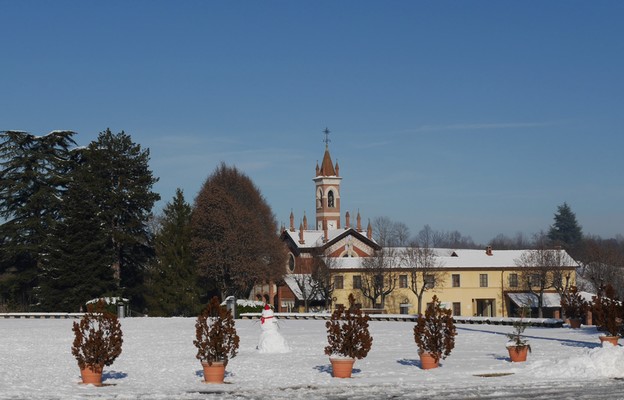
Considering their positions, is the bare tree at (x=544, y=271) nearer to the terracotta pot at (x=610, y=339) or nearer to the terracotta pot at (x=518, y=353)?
the terracotta pot at (x=610, y=339)

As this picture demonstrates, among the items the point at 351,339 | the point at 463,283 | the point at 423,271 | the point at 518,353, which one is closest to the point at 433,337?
the point at 351,339

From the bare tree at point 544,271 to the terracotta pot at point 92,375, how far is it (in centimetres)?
6428

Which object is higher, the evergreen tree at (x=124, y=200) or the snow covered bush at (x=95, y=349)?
the evergreen tree at (x=124, y=200)

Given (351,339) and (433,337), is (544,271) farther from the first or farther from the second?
(351,339)

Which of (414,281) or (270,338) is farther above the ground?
(414,281)

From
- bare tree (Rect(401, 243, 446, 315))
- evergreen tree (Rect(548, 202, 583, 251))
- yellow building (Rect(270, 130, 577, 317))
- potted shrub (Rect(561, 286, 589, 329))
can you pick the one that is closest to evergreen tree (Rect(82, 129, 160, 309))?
yellow building (Rect(270, 130, 577, 317))

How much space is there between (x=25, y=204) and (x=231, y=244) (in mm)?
15448

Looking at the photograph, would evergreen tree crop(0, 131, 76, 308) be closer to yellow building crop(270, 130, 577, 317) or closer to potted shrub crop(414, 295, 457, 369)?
yellow building crop(270, 130, 577, 317)

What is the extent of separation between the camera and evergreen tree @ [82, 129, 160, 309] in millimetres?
65750

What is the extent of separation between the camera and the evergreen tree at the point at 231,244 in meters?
66.9

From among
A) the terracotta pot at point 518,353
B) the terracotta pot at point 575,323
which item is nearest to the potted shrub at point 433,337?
the terracotta pot at point 518,353

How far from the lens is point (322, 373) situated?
2442 cm

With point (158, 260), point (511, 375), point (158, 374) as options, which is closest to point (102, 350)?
point (158, 374)

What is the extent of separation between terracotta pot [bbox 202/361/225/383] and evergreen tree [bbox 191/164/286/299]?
43667 millimetres
